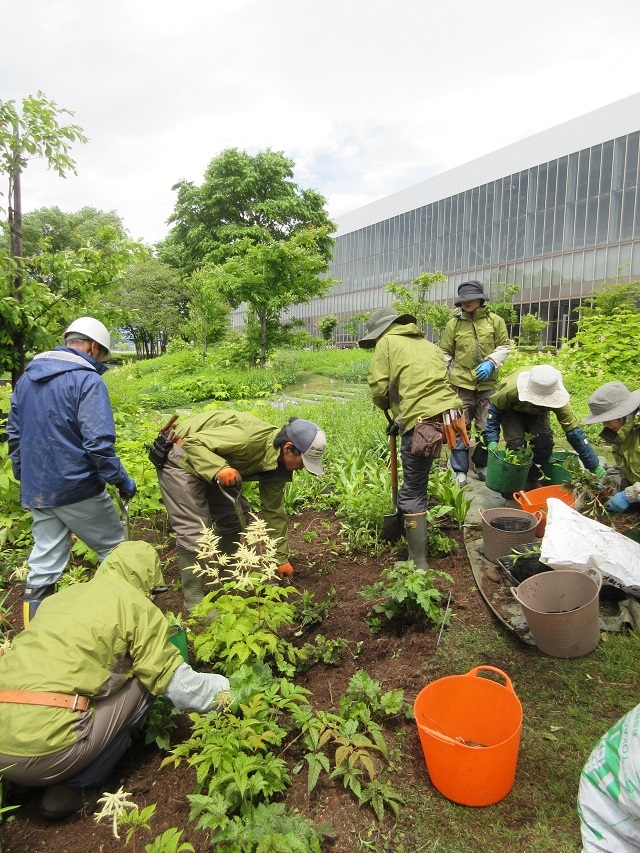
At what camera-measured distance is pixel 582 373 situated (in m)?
7.76

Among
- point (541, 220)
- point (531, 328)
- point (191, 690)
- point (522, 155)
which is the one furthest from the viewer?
point (522, 155)

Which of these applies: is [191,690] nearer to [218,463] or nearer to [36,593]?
[218,463]

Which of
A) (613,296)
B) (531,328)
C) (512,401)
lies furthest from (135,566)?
(531,328)

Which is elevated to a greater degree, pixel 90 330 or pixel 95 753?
pixel 90 330

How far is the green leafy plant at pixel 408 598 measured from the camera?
2.85 meters

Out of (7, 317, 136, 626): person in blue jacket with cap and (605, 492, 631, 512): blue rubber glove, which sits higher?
(7, 317, 136, 626): person in blue jacket with cap

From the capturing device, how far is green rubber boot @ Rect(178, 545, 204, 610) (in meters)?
3.26

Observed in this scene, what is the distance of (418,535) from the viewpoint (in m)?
3.57

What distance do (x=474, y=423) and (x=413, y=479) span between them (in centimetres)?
221

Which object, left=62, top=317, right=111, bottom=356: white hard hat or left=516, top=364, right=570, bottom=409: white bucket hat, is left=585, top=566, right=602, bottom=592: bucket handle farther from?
left=62, top=317, right=111, bottom=356: white hard hat

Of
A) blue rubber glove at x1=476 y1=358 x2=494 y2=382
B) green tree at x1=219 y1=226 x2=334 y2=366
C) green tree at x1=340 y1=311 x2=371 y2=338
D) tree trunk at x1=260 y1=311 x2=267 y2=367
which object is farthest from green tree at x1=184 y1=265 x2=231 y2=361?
green tree at x1=340 y1=311 x2=371 y2=338

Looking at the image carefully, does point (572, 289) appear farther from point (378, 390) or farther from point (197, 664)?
point (197, 664)

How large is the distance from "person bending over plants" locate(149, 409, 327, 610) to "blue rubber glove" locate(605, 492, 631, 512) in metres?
1.83

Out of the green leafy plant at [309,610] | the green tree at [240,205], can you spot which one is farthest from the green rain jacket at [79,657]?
the green tree at [240,205]
